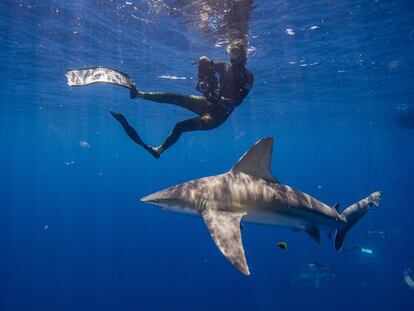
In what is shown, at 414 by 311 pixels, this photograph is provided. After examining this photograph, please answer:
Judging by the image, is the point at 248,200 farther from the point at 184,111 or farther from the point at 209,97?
the point at 184,111

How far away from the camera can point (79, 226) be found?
181ft

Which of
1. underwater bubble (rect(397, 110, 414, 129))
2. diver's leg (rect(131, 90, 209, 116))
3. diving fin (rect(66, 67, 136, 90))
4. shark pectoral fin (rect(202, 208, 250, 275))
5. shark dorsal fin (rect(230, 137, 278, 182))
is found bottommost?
shark pectoral fin (rect(202, 208, 250, 275))

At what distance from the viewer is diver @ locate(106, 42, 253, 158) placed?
6855mm

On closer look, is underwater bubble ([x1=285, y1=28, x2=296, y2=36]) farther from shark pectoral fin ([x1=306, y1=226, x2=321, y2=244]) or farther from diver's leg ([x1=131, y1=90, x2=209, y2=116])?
shark pectoral fin ([x1=306, y1=226, x2=321, y2=244])

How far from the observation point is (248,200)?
5758 millimetres

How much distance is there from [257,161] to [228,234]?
2041 mm

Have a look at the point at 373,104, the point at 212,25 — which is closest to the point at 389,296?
the point at 373,104

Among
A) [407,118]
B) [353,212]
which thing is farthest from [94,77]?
[407,118]

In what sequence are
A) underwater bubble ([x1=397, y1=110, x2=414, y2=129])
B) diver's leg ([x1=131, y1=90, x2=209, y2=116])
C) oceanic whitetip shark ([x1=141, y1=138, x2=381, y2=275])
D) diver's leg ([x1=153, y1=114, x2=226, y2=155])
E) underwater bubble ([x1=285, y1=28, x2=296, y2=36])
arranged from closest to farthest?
oceanic whitetip shark ([x1=141, y1=138, x2=381, y2=275]) → diver's leg ([x1=153, y1=114, x2=226, y2=155]) → diver's leg ([x1=131, y1=90, x2=209, y2=116]) → underwater bubble ([x1=285, y1=28, x2=296, y2=36]) → underwater bubble ([x1=397, y1=110, x2=414, y2=129])

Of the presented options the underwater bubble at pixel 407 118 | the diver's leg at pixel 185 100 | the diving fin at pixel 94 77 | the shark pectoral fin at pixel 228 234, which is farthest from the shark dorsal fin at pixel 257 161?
the underwater bubble at pixel 407 118

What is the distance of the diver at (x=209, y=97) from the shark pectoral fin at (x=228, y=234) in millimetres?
2131

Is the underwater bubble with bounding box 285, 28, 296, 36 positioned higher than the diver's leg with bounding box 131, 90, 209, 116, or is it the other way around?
the underwater bubble with bounding box 285, 28, 296, 36

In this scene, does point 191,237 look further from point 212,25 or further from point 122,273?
point 212,25

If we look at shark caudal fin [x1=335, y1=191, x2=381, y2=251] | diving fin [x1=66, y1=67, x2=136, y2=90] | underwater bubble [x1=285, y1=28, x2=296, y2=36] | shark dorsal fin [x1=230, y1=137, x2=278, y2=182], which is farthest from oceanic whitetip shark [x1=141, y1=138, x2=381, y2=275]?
underwater bubble [x1=285, y1=28, x2=296, y2=36]
